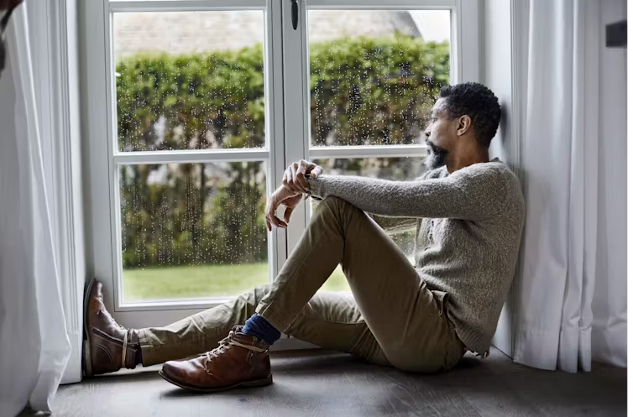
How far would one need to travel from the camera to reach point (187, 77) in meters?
2.61

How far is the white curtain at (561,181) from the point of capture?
7.46 feet

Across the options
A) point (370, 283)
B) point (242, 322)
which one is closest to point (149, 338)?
point (242, 322)

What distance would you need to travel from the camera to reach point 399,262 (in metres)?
2.20

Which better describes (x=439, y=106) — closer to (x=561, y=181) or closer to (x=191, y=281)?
(x=561, y=181)

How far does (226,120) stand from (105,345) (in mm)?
854

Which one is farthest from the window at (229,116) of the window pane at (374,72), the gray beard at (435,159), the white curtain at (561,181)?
the white curtain at (561,181)

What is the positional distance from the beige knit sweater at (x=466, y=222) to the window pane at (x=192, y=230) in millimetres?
477

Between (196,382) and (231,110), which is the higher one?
(231,110)

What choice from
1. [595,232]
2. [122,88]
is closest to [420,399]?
[595,232]

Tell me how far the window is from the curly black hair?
29 centimetres

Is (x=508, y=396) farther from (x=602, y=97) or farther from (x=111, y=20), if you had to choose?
(x=111, y=20)

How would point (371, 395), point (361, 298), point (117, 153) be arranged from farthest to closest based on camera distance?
point (117, 153)
point (361, 298)
point (371, 395)

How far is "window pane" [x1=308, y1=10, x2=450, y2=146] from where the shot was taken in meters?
2.64

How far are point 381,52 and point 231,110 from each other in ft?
1.85
